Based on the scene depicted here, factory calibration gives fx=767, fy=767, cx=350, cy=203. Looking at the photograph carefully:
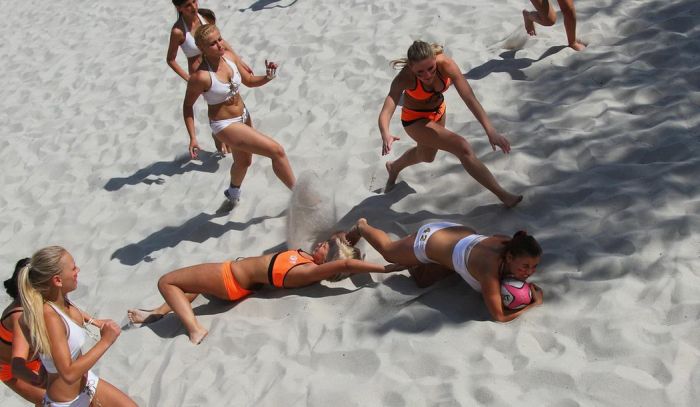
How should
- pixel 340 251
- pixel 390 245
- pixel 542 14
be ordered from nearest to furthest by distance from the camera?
pixel 390 245 < pixel 340 251 < pixel 542 14

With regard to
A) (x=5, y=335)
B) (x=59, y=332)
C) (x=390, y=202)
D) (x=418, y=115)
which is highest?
(x=59, y=332)

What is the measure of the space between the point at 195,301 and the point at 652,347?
110 inches

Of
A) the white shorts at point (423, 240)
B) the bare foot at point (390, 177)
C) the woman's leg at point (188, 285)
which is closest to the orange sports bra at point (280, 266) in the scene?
the woman's leg at point (188, 285)

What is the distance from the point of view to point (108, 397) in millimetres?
3748

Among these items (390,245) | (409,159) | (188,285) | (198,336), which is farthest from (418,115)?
(198,336)

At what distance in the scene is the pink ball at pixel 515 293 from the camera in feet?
12.8

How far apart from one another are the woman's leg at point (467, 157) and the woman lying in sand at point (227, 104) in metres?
1.12

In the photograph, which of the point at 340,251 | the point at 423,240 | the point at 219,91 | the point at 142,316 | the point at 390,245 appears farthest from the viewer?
the point at 219,91

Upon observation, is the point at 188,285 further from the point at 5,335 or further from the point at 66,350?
the point at 66,350

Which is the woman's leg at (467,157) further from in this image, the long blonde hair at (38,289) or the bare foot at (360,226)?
the long blonde hair at (38,289)

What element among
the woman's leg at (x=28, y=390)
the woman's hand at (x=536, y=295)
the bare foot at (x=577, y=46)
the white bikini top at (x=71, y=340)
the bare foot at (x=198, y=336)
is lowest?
the bare foot at (x=577, y=46)

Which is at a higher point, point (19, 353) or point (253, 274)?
point (19, 353)

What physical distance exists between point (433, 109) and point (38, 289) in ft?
8.77

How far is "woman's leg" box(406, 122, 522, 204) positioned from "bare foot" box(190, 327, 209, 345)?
1863 millimetres
